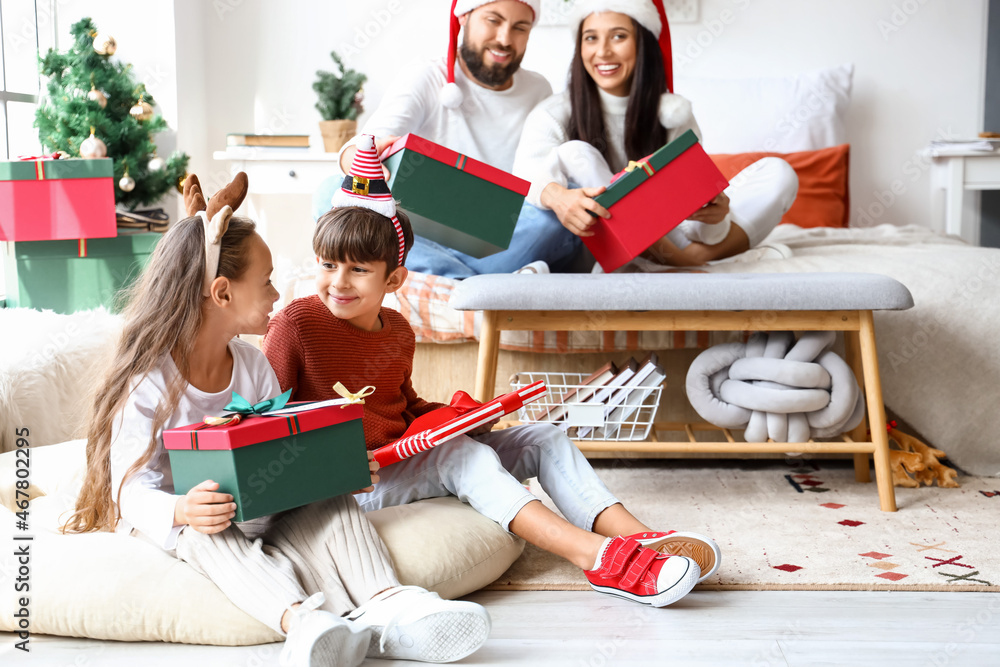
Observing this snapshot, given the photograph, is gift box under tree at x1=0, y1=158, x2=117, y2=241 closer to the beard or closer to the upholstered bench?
the beard

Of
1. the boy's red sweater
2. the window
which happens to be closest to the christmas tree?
the window

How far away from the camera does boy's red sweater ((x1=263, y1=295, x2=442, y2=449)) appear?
3.99 feet

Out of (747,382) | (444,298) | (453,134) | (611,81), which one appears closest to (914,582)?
(747,382)

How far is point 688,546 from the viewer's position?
115 centimetres

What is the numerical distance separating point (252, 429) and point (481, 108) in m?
1.33

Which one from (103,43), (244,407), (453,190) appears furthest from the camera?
(103,43)

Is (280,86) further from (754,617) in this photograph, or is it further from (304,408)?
(754,617)

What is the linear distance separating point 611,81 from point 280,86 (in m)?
1.78

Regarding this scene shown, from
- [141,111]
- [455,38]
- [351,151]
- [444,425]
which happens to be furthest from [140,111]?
[444,425]

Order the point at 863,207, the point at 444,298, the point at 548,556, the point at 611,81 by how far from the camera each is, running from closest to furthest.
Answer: the point at 548,556
the point at 444,298
the point at 611,81
the point at 863,207

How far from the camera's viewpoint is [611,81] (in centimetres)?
196

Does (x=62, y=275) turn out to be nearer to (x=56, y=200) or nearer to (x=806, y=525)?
(x=56, y=200)

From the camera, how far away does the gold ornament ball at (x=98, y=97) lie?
99.3 inches

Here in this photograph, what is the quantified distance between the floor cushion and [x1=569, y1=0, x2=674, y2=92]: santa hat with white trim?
1.23 metres
